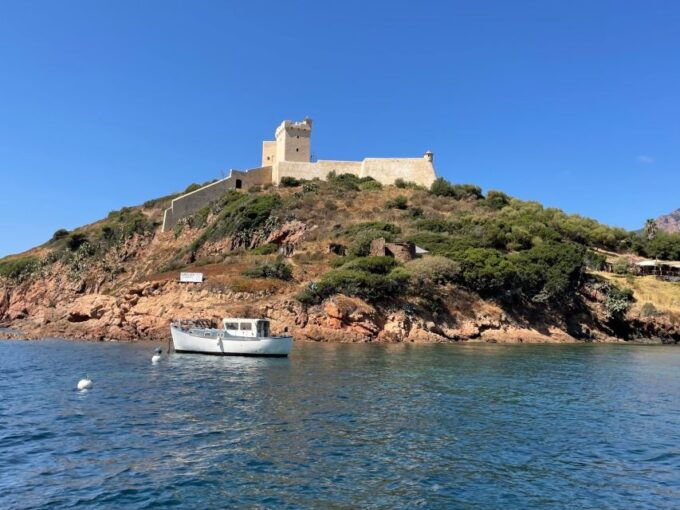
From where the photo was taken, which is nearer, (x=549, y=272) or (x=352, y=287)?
(x=352, y=287)

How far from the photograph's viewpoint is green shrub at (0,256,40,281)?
247ft

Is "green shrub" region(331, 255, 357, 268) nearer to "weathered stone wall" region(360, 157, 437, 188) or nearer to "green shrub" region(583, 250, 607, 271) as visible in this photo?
"green shrub" region(583, 250, 607, 271)

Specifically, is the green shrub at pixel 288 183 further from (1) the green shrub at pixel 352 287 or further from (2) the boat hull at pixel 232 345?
(2) the boat hull at pixel 232 345

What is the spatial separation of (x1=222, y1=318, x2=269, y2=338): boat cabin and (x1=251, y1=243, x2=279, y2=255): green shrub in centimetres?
2463

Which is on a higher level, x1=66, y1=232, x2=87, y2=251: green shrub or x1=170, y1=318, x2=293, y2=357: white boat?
x1=66, y1=232, x2=87, y2=251: green shrub

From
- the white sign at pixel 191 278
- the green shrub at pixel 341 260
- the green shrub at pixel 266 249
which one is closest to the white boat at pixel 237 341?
the white sign at pixel 191 278

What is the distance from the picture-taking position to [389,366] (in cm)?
2777

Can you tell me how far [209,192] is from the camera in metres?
80.9

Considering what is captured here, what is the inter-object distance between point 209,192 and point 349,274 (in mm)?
41345

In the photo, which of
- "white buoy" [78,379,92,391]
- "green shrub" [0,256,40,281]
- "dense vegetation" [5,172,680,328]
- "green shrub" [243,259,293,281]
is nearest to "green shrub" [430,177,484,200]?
"dense vegetation" [5,172,680,328]

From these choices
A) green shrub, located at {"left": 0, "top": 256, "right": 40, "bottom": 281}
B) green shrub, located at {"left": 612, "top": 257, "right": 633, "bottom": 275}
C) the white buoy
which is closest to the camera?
the white buoy

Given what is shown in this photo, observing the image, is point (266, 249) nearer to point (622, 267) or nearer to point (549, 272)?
point (549, 272)

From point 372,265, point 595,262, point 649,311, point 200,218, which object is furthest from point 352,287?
point 200,218

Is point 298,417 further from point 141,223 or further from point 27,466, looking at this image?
point 141,223
